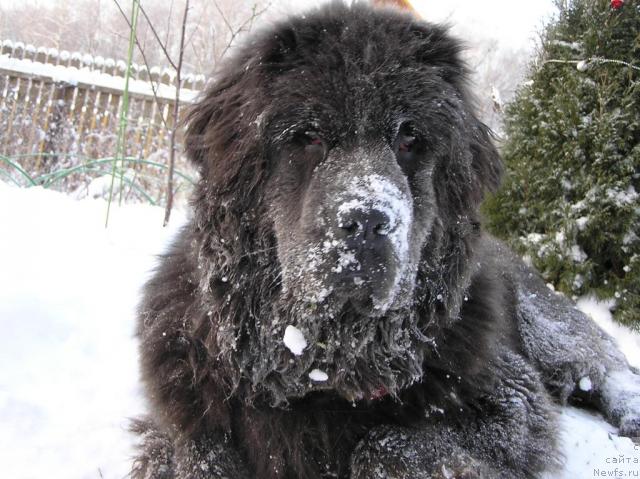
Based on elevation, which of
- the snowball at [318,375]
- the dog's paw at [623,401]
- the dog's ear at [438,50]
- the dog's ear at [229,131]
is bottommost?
the dog's paw at [623,401]

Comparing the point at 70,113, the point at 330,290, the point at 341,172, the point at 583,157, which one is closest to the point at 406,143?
the point at 341,172

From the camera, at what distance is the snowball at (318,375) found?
6.92 ft

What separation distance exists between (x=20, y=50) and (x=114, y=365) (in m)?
10.5

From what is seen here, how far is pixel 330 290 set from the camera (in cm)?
190

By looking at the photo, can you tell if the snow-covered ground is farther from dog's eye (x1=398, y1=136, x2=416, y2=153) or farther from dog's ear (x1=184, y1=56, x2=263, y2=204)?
dog's eye (x1=398, y1=136, x2=416, y2=153)

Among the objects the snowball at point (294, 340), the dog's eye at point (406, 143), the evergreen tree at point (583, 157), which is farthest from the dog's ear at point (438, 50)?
the evergreen tree at point (583, 157)

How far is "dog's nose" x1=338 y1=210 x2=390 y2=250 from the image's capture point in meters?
1.76

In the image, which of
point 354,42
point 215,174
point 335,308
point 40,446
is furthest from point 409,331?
point 40,446

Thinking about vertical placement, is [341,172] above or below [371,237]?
above

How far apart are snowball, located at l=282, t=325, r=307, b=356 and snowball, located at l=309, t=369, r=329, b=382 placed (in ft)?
0.38

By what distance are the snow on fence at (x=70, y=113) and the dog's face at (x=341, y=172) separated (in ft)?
26.8

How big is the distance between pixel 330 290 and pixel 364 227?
0.29 m

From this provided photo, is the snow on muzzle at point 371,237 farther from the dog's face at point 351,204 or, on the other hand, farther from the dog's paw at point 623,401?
the dog's paw at point 623,401

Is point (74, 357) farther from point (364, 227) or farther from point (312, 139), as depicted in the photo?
point (364, 227)
